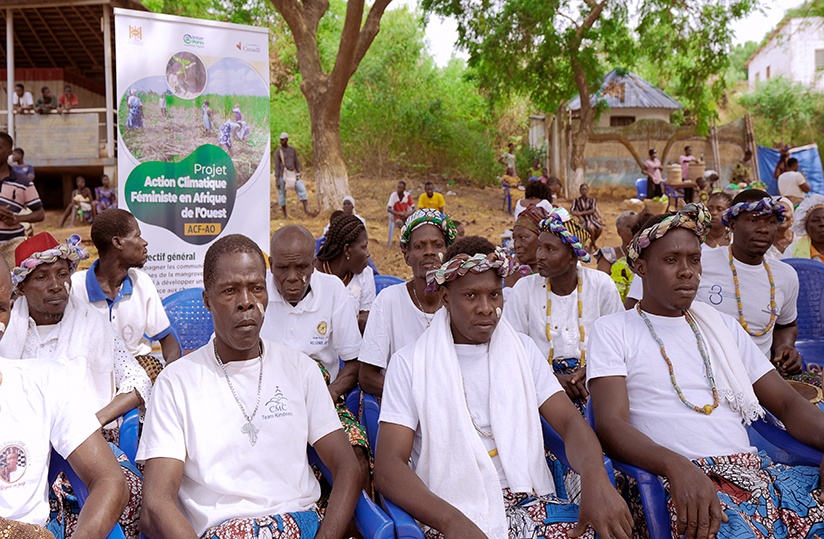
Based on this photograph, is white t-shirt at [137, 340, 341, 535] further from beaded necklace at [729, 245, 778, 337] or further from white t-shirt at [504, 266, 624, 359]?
beaded necklace at [729, 245, 778, 337]

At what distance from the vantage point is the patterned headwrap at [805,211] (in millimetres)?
5391

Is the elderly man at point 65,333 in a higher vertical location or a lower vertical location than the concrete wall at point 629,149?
lower

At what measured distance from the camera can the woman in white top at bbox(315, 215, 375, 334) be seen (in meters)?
5.23

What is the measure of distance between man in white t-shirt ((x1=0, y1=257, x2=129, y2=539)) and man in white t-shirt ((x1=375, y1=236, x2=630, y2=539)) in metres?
0.91

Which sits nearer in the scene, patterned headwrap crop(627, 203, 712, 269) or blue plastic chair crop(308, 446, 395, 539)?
blue plastic chair crop(308, 446, 395, 539)

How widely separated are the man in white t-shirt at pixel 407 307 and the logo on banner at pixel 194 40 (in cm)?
285

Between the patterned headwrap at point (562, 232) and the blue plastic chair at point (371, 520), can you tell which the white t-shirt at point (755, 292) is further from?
the blue plastic chair at point (371, 520)

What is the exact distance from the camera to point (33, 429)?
95.0 inches

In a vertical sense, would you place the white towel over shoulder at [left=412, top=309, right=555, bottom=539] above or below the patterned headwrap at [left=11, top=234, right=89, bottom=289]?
below

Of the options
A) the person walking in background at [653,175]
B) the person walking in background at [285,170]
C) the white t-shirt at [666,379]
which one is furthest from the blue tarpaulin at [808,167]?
the white t-shirt at [666,379]

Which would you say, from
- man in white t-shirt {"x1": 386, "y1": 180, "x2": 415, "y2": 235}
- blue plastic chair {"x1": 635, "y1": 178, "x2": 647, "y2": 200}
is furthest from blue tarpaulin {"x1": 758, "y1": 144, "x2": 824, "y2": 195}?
man in white t-shirt {"x1": 386, "y1": 180, "x2": 415, "y2": 235}

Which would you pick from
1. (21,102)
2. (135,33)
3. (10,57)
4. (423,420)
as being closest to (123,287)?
(423,420)

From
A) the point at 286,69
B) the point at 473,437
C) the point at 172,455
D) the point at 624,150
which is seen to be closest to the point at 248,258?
the point at 172,455

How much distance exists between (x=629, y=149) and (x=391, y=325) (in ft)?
63.0
